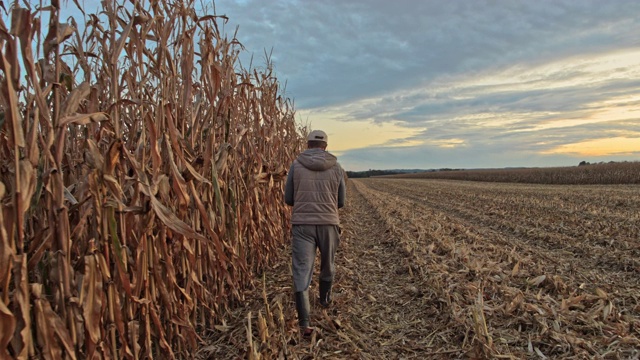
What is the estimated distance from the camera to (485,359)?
11.8ft

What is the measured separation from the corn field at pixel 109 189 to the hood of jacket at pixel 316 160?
2.58ft

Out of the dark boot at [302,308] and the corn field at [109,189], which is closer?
the corn field at [109,189]

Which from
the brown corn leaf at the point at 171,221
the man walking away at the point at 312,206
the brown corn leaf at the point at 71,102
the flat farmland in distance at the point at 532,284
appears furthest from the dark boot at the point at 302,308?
the brown corn leaf at the point at 71,102

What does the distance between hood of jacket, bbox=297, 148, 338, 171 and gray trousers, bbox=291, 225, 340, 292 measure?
0.61 m

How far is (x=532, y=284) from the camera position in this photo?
5375mm

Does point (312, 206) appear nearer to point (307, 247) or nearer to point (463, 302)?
point (307, 247)

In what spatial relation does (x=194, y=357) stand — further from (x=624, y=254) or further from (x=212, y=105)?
(x=624, y=254)

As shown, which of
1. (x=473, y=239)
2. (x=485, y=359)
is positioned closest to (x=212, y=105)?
(x=485, y=359)

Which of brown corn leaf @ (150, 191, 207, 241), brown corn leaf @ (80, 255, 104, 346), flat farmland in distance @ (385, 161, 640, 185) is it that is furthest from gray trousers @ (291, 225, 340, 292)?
flat farmland in distance @ (385, 161, 640, 185)

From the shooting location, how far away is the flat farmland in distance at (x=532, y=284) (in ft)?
12.5

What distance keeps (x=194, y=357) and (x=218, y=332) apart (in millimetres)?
478

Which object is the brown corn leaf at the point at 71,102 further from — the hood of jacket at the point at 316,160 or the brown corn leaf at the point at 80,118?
the hood of jacket at the point at 316,160

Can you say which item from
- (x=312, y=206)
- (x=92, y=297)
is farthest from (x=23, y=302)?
(x=312, y=206)

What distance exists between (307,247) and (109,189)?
7.35ft
